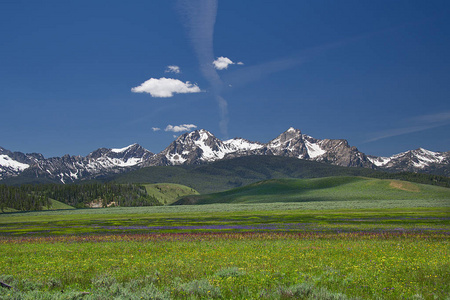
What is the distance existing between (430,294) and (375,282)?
8.15ft

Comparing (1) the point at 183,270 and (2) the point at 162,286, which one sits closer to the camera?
(2) the point at 162,286

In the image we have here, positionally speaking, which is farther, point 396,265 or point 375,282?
point 396,265

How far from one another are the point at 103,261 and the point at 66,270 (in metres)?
3.49

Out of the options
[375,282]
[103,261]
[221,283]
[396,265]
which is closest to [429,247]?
[396,265]

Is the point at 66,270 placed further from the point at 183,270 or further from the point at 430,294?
the point at 430,294

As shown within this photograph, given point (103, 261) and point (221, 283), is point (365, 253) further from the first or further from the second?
point (103, 261)

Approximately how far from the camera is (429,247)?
27.3m

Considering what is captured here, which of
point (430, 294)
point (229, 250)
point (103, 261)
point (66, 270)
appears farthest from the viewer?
point (229, 250)

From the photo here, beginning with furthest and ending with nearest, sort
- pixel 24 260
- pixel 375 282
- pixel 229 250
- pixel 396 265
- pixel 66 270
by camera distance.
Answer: pixel 229 250 → pixel 24 260 → pixel 66 270 → pixel 396 265 → pixel 375 282

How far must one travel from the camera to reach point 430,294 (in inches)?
532

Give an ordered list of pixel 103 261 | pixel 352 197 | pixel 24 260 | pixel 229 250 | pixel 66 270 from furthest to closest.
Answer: pixel 352 197 < pixel 229 250 < pixel 24 260 < pixel 103 261 < pixel 66 270

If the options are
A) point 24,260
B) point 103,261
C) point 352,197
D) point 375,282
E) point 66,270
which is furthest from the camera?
point 352,197

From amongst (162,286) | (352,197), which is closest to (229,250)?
(162,286)

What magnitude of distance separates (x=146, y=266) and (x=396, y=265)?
15380mm
